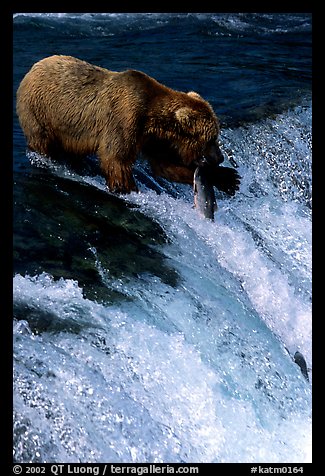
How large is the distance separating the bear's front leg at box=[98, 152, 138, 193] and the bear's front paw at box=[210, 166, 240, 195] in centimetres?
67

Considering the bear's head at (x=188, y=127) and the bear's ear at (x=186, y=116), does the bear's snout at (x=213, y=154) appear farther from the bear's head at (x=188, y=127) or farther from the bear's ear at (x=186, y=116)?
the bear's ear at (x=186, y=116)

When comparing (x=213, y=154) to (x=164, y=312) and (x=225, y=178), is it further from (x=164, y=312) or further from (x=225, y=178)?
(x=164, y=312)

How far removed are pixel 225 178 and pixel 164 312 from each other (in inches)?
73.4

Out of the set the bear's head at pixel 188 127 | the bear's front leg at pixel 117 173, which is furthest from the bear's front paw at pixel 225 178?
the bear's front leg at pixel 117 173

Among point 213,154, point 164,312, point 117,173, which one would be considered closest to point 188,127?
point 213,154

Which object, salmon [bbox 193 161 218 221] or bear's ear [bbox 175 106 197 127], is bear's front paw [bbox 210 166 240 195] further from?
bear's ear [bbox 175 106 197 127]

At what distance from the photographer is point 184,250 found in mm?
5477

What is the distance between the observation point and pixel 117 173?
5.93 meters

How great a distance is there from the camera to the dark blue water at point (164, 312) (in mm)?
3959

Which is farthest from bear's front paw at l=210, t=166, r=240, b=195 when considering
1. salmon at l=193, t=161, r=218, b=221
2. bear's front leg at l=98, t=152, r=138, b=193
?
bear's front leg at l=98, t=152, r=138, b=193

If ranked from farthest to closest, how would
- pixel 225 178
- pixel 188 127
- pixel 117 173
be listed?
1. pixel 225 178
2. pixel 117 173
3. pixel 188 127

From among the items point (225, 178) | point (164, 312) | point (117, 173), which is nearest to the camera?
point (164, 312)
